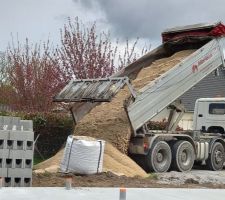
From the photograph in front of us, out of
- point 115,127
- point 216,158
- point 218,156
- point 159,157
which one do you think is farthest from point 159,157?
point 218,156

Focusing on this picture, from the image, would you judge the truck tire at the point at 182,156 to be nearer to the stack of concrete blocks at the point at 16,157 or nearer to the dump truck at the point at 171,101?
the dump truck at the point at 171,101

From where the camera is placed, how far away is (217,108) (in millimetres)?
20531

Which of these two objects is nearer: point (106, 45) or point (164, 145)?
point (164, 145)

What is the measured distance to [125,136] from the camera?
16609 mm

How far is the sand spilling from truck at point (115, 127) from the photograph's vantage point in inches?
610

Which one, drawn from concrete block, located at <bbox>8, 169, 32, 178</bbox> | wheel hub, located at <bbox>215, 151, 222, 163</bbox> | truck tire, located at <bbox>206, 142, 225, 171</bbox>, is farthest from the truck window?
concrete block, located at <bbox>8, 169, 32, 178</bbox>

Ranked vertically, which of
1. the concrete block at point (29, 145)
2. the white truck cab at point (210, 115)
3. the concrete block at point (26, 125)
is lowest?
the concrete block at point (29, 145)

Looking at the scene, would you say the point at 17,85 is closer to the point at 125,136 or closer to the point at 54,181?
the point at 125,136

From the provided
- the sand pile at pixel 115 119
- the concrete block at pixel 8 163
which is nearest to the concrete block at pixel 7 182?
the concrete block at pixel 8 163

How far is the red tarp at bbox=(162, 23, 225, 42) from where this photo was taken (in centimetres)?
1839

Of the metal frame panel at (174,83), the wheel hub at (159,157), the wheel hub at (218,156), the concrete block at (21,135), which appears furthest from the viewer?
the wheel hub at (218,156)

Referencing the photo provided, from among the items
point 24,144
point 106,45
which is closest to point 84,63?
point 106,45

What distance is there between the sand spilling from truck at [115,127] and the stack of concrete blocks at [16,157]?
4.25m

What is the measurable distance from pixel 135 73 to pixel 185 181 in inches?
221
